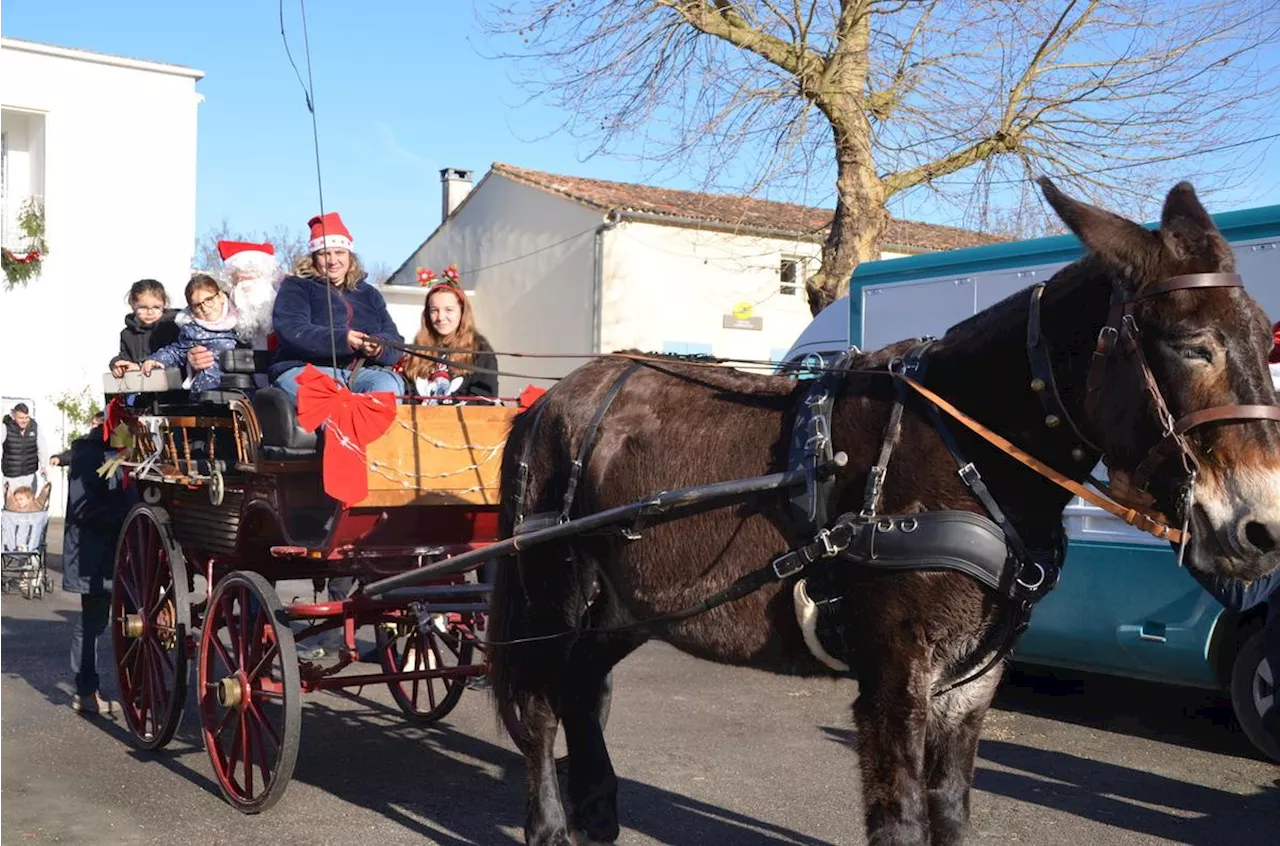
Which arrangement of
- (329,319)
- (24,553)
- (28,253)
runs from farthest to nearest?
(28,253) < (24,553) < (329,319)

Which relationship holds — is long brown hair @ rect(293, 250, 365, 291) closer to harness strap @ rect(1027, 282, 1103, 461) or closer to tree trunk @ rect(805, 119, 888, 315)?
harness strap @ rect(1027, 282, 1103, 461)

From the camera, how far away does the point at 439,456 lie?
217 inches

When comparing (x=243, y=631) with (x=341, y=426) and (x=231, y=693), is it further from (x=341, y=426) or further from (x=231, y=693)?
(x=341, y=426)

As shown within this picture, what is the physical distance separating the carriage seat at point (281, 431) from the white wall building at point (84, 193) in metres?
17.1

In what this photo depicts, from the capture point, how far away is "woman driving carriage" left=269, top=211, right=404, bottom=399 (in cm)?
581

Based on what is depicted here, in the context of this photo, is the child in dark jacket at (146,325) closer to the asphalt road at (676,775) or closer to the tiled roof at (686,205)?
the asphalt road at (676,775)

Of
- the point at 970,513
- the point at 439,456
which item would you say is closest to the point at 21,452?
the point at 439,456

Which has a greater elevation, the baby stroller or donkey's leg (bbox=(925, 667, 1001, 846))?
donkey's leg (bbox=(925, 667, 1001, 846))

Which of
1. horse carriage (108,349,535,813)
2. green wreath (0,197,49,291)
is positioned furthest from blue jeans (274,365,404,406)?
green wreath (0,197,49,291)

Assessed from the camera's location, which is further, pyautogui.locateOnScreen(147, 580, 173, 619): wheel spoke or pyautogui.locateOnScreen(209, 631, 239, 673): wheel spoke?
pyautogui.locateOnScreen(147, 580, 173, 619): wheel spoke

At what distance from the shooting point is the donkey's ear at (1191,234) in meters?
3.02

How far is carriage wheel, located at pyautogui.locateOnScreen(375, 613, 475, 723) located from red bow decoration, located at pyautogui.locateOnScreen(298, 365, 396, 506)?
3.38ft

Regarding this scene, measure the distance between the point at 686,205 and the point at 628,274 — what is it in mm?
2457

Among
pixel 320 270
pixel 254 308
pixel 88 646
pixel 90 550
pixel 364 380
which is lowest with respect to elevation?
pixel 88 646
